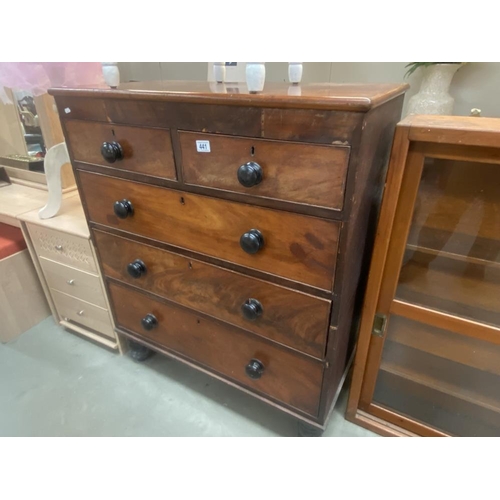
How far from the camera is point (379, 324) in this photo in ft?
3.02

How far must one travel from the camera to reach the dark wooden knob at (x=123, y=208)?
91 cm

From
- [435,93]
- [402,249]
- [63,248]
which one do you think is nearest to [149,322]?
[63,248]

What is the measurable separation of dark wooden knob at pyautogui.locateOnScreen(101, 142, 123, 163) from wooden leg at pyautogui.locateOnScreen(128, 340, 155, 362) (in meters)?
0.72

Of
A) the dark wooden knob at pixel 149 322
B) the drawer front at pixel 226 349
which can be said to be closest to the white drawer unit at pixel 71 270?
the drawer front at pixel 226 349

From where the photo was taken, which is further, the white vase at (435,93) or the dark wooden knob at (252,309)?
the white vase at (435,93)

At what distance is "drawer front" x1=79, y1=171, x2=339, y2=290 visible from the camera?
2.29 ft

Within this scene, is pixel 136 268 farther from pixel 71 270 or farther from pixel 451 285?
pixel 451 285

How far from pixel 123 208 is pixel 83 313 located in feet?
2.23

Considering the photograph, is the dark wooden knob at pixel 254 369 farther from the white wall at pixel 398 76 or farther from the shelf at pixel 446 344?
the white wall at pixel 398 76

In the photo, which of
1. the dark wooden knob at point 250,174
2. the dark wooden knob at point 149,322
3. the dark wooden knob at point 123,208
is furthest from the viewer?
the dark wooden knob at point 149,322

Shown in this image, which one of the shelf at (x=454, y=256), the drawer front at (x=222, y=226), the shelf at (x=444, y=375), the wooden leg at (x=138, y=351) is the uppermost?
the drawer front at (x=222, y=226)

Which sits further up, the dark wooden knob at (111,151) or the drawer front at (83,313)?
the dark wooden knob at (111,151)

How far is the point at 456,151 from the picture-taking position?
2.23 ft

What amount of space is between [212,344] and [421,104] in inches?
36.1
